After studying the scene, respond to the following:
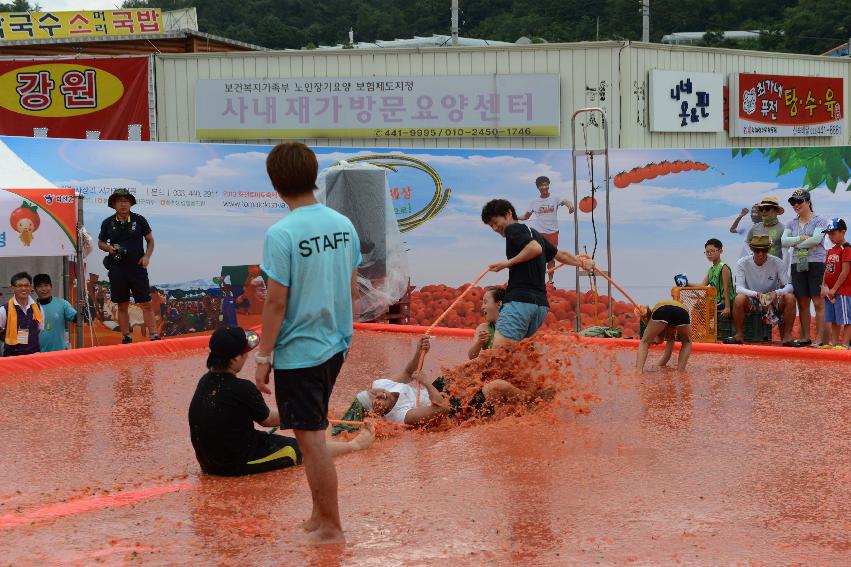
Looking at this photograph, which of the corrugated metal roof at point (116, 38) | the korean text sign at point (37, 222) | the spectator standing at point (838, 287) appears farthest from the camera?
the corrugated metal roof at point (116, 38)

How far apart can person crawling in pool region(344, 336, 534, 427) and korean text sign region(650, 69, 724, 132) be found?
13145 millimetres

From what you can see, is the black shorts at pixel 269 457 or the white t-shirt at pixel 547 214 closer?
the black shorts at pixel 269 457

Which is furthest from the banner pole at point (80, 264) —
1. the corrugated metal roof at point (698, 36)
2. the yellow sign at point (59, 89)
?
the corrugated metal roof at point (698, 36)

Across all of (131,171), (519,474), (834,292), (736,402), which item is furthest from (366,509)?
(131,171)

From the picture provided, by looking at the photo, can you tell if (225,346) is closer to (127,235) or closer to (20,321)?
(20,321)

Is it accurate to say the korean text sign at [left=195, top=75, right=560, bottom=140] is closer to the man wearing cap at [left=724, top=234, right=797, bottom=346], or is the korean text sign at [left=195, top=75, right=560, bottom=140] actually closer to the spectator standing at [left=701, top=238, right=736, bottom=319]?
the spectator standing at [left=701, top=238, right=736, bottom=319]

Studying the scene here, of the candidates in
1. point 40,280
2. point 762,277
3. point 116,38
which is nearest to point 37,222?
point 40,280

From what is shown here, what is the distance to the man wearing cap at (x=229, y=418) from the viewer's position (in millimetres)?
5492

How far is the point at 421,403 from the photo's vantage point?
6.97 metres

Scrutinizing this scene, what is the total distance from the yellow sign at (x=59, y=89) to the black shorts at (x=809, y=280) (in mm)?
13134

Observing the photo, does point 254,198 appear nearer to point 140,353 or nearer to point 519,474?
point 140,353

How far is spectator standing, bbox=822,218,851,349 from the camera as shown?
35.9 ft

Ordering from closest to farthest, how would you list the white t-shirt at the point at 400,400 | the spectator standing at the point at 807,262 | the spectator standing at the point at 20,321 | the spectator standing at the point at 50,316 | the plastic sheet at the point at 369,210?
the white t-shirt at the point at 400,400 → the spectator standing at the point at 20,321 → the spectator standing at the point at 50,316 → the spectator standing at the point at 807,262 → the plastic sheet at the point at 369,210

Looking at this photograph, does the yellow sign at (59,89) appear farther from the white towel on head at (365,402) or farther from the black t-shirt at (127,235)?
Answer: the white towel on head at (365,402)
